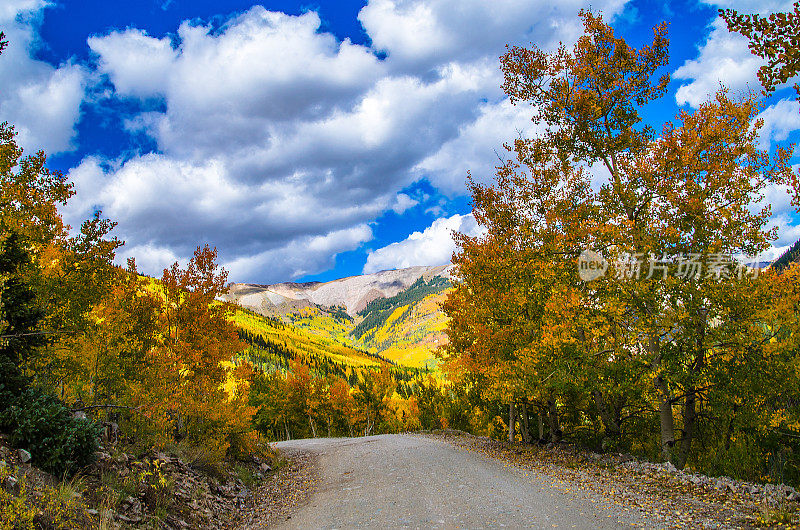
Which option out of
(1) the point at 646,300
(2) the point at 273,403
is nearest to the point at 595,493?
(1) the point at 646,300

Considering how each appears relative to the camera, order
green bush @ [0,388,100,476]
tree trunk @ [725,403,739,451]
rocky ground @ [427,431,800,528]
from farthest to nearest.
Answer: tree trunk @ [725,403,739,451], green bush @ [0,388,100,476], rocky ground @ [427,431,800,528]

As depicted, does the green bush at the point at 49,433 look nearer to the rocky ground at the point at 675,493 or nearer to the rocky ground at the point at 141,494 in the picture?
the rocky ground at the point at 141,494

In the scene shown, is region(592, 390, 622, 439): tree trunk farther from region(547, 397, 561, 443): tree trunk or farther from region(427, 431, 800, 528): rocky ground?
region(547, 397, 561, 443): tree trunk

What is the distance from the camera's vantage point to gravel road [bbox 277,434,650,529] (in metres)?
8.47

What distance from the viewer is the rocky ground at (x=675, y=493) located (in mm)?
7604

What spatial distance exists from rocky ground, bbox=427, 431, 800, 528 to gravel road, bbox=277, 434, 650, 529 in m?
0.59

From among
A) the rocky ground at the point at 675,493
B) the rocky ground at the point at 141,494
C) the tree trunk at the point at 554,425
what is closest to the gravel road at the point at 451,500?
the rocky ground at the point at 675,493

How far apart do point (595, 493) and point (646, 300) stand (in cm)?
551

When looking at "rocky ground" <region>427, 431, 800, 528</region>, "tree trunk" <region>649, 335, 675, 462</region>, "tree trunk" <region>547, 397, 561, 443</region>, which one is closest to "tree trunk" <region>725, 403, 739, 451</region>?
"tree trunk" <region>649, 335, 675, 462</region>

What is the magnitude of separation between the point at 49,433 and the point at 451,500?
30.8 ft

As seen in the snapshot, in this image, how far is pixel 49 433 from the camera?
9102mm

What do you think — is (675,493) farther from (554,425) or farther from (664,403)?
(554,425)

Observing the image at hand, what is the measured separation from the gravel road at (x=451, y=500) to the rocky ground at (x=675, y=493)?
59cm

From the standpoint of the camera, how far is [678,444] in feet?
44.8
